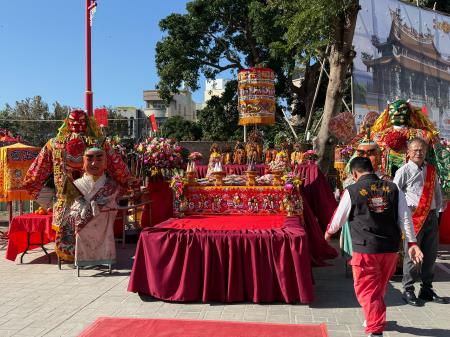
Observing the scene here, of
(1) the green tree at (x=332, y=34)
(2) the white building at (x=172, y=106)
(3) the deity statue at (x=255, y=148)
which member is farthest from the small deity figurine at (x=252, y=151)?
(2) the white building at (x=172, y=106)

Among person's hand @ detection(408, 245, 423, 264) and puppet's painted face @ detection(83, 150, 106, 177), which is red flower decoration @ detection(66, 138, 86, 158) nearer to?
puppet's painted face @ detection(83, 150, 106, 177)

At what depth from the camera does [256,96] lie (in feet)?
40.0

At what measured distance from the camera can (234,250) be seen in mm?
4641

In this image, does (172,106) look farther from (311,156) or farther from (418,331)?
(418,331)

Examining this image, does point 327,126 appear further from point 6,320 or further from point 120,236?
point 6,320

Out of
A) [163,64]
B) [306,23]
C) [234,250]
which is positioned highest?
[163,64]

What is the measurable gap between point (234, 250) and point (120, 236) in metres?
4.50

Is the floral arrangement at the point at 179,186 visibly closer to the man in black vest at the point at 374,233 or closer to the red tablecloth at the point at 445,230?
the man in black vest at the point at 374,233

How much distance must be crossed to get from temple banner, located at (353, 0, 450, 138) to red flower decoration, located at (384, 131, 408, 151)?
984 centimetres

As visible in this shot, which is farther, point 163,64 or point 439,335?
point 163,64

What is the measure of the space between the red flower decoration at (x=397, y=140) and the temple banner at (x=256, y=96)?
6595 mm

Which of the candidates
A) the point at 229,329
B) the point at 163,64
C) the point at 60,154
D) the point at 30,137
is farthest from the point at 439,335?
the point at 30,137

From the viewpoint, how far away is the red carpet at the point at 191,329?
3793mm

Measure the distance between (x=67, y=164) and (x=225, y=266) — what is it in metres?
2.97
